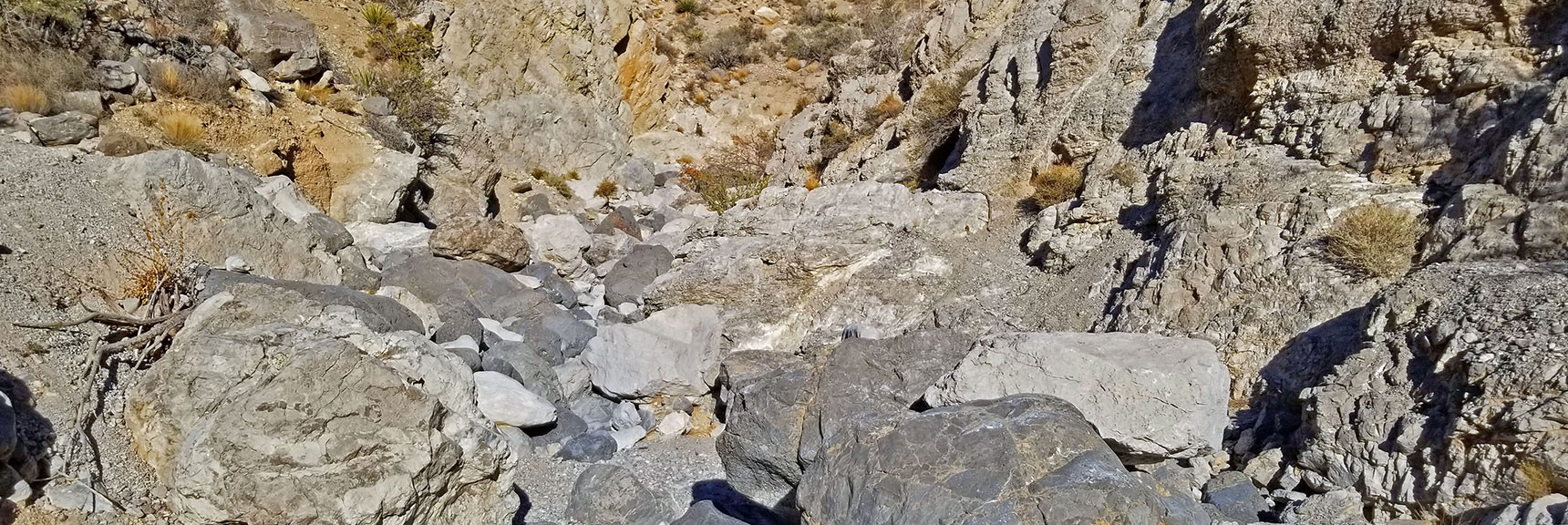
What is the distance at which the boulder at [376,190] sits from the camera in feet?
27.8

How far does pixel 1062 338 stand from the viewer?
4.17 metres

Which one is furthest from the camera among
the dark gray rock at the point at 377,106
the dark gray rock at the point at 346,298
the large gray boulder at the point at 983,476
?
the dark gray rock at the point at 377,106

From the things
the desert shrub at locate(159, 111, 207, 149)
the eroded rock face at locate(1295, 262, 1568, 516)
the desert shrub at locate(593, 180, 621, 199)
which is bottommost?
the desert shrub at locate(593, 180, 621, 199)

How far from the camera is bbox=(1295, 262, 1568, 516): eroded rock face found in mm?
2822

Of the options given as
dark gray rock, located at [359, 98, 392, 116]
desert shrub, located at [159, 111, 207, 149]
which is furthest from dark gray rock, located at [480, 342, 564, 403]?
dark gray rock, located at [359, 98, 392, 116]

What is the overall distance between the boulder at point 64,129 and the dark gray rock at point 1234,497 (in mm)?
8323

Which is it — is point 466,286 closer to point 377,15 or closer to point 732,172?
point 377,15

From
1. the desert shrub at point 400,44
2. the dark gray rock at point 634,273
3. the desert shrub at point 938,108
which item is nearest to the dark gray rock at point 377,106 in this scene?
the desert shrub at point 400,44

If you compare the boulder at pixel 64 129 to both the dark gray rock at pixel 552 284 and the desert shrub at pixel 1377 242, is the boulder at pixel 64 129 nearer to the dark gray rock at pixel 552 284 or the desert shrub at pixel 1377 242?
the dark gray rock at pixel 552 284

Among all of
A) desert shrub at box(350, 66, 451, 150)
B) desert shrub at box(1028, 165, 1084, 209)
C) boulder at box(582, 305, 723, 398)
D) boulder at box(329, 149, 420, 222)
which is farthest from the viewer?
desert shrub at box(350, 66, 451, 150)

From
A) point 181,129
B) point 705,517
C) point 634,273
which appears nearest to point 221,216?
point 181,129

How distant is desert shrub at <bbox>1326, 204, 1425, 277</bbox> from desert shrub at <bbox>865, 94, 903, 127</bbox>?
24.6 feet

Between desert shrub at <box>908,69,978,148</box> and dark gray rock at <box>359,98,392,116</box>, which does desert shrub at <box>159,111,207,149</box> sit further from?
desert shrub at <box>908,69,978,148</box>

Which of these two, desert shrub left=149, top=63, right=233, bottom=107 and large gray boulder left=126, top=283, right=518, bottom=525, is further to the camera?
desert shrub left=149, top=63, right=233, bottom=107
